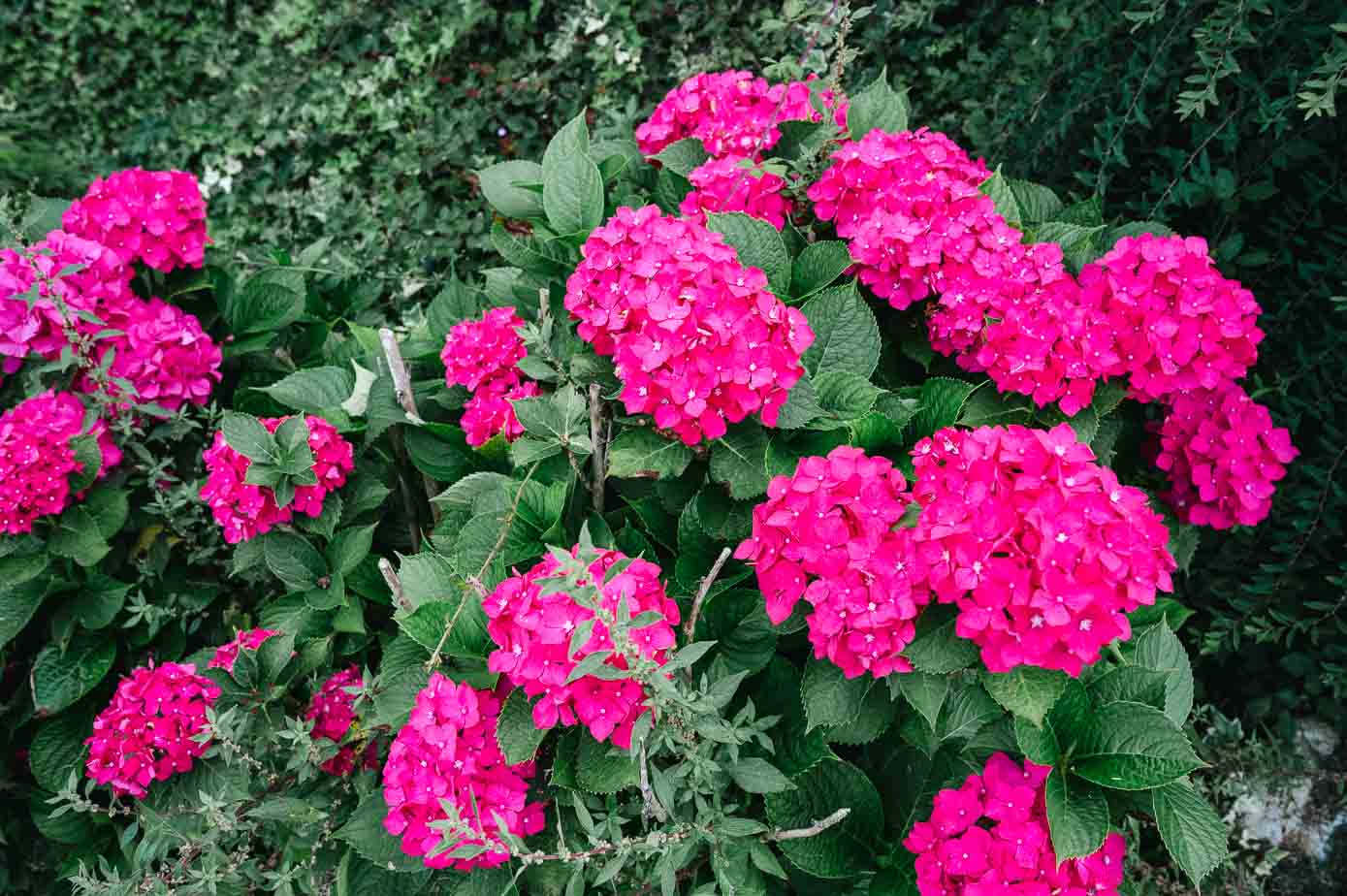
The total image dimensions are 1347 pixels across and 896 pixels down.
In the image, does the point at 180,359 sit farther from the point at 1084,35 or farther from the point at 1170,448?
the point at 1084,35

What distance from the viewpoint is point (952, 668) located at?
1.39 meters

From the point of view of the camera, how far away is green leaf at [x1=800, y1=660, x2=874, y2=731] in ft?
4.93

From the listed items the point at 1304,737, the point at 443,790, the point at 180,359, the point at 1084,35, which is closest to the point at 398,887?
the point at 443,790

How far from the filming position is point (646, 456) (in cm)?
173

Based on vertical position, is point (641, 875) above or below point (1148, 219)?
below

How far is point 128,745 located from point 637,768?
117 cm

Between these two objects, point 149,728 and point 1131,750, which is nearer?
point 1131,750

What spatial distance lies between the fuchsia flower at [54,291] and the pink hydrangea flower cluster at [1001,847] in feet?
6.94

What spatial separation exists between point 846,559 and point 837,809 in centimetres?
58

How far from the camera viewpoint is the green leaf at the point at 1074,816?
56.1 inches

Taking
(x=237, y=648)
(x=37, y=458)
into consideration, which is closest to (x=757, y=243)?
(x=237, y=648)

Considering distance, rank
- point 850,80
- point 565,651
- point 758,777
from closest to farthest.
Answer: point 565,651 < point 758,777 < point 850,80

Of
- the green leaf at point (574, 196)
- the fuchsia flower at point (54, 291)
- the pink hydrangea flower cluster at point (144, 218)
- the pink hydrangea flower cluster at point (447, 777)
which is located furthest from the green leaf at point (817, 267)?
the fuchsia flower at point (54, 291)

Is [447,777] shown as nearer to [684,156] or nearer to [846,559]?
[846,559]
